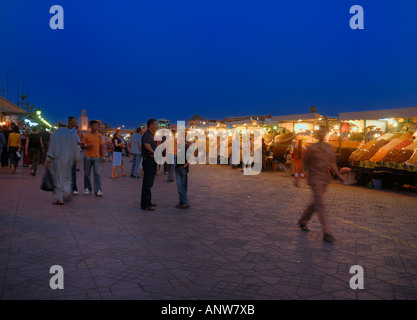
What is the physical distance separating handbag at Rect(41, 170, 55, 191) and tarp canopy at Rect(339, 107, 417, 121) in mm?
11457

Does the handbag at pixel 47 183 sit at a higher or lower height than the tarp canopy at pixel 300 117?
lower

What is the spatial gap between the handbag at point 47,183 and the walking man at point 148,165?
1.87 meters

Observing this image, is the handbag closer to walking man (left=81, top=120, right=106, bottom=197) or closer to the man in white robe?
the man in white robe

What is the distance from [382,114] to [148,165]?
9.93 metres

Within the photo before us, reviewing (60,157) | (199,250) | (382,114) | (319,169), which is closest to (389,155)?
(382,114)

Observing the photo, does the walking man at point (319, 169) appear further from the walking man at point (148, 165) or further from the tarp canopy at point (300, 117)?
the tarp canopy at point (300, 117)

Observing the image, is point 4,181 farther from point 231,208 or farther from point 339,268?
point 339,268

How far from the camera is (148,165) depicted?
8.09 meters

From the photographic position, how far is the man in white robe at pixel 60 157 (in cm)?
781

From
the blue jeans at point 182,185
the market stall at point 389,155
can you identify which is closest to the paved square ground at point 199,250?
the blue jeans at point 182,185

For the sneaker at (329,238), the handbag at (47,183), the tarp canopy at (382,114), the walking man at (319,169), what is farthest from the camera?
the tarp canopy at (382,114)

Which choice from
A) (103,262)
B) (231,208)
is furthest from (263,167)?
(103,262)

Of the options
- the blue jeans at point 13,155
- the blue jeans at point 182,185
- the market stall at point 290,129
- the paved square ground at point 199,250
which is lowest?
the paved square ground at point 199,250

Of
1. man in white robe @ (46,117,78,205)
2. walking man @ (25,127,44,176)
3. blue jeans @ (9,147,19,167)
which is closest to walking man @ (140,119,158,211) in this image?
man in white robe @ (46,117,78,205)
